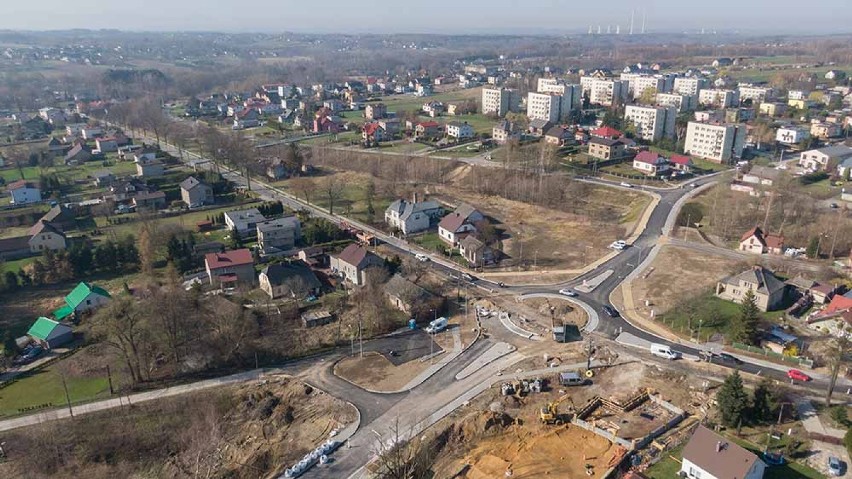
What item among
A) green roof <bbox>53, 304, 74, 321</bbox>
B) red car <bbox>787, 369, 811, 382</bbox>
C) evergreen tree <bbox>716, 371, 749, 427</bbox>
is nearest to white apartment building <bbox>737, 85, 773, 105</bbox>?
red car <bbox>787, 369, 811, 382</bbox>

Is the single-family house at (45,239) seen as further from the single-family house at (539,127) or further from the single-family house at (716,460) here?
the single-family house at (539,127)

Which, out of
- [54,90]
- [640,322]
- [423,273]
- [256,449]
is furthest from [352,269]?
[54,90]

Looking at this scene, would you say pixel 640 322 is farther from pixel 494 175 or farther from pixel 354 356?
pixel 494 175

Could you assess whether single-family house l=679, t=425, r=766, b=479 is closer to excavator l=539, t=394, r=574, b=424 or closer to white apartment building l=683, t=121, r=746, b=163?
excavator l=539, t=394, r=574, b=424

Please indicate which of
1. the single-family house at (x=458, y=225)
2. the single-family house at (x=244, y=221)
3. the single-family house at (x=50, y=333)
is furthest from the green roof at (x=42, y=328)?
the single-family house at (x=458, y=225)

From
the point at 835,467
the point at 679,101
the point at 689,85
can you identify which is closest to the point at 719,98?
the point at 679,101

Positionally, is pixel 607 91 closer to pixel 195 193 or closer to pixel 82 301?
pixel 195 193
